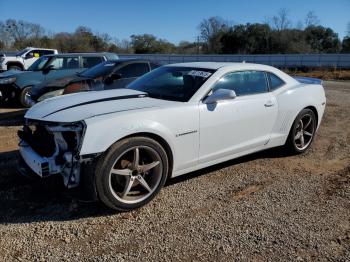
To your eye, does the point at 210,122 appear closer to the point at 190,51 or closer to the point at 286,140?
the point at 286,140

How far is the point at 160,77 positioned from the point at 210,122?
44.4 inches

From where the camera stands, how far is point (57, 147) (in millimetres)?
3463

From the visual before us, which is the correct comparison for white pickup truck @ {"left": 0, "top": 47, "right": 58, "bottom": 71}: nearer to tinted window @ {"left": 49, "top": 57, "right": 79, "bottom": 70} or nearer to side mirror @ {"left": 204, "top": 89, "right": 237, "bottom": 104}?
tinted window @ {"left": 49, "top": 57, "right": 79, "bottom": 70}

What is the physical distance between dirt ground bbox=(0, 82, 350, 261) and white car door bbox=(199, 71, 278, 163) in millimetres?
417

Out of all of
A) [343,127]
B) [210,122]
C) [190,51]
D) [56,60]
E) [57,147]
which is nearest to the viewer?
[57,147]

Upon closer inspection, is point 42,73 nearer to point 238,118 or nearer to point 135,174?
point 238,118

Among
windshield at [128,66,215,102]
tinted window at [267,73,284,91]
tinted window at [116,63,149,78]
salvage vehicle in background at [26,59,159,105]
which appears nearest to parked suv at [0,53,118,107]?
salvage vehicle in background at [26,59,159,105]

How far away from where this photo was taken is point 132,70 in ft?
27.4

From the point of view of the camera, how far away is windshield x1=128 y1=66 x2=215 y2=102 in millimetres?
4223

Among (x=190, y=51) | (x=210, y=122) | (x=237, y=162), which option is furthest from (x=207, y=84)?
(x=190, y=51)

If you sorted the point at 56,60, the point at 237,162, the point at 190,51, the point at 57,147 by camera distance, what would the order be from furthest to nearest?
the point at 190,51, the point at 56,60, the point at 237,162, the point at 57,147

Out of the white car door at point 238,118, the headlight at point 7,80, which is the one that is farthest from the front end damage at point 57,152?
the headlight at point 7,80

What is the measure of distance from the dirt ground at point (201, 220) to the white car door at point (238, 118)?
1.37ft

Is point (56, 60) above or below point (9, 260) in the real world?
above
